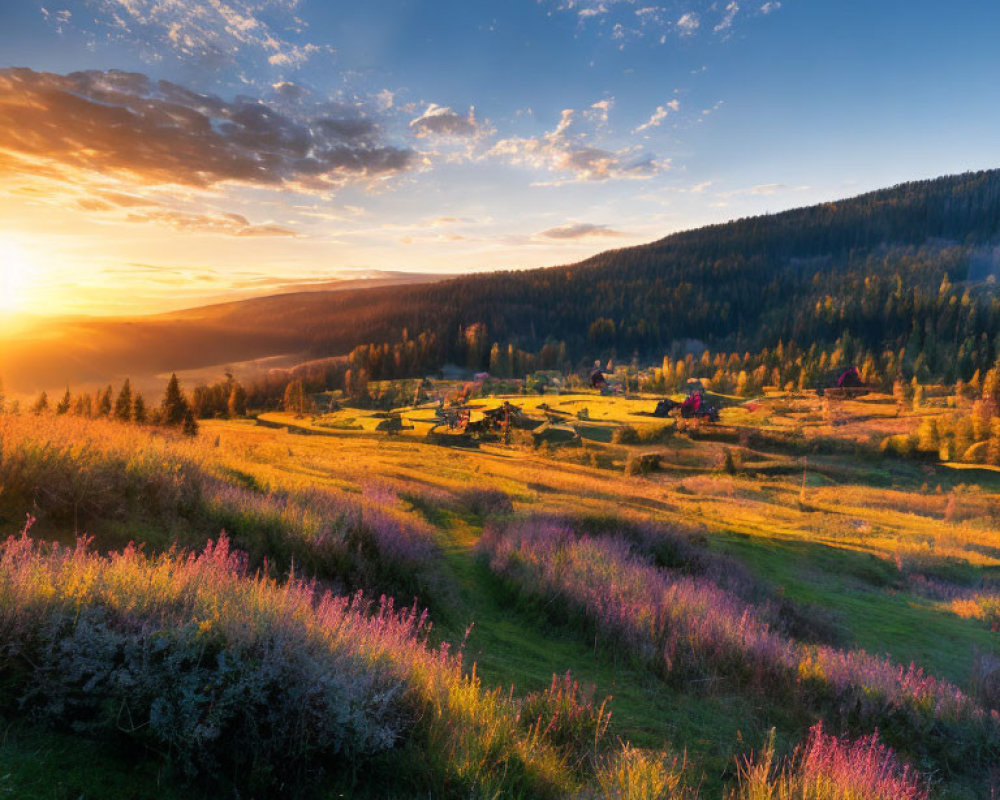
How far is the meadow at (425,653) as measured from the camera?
3672 millimetres

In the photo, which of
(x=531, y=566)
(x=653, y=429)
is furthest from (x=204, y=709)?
(x=653, y=429)

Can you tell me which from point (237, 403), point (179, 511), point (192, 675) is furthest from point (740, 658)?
point (237, 403)

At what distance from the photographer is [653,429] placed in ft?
242

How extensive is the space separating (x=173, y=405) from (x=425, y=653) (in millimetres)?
59352

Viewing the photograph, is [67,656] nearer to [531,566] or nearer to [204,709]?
[204,709]

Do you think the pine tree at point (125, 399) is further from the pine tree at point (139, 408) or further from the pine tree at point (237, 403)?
the pine tree at point (237, 403)

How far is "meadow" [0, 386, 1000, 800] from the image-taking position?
3672mm

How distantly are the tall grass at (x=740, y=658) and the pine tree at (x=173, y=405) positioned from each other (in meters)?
53.1

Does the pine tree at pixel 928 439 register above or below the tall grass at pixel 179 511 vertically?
below

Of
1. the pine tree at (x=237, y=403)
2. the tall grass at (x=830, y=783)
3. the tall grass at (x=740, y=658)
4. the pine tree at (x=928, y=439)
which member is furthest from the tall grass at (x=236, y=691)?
the pine tree at (x=237, y=403)

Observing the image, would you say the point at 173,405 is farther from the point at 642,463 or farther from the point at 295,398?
the point at 295,398

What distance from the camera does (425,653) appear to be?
5.43 metres

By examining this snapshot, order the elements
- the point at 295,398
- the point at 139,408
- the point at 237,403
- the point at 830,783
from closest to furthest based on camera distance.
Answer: the point at 830,783, the point at 139,408, the point at 237,403, the point at 295,398

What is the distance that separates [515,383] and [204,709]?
128161 mm
